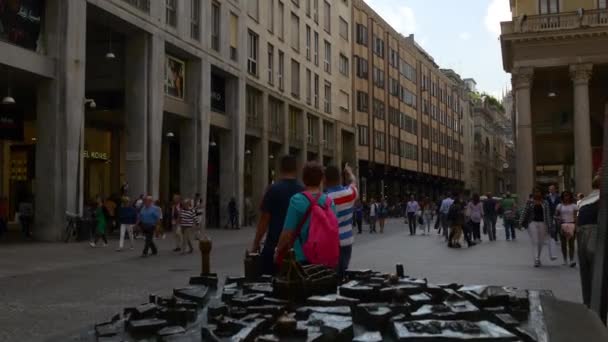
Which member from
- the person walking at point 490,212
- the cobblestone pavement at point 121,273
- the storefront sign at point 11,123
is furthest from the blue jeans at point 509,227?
the storefront sign at point 11,123

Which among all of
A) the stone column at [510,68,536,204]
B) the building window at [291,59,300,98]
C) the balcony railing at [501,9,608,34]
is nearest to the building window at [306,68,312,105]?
the building window at [291,59,300,98]

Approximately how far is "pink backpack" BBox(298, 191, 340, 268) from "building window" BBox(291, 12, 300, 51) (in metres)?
39.7

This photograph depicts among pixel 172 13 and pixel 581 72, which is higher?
pixel 172 13

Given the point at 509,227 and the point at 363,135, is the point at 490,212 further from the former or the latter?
the point at 363,135

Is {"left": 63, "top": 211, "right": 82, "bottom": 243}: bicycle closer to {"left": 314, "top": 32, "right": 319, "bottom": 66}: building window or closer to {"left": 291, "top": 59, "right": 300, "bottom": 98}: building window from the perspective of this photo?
{"left": 291, "top": 59, "right": 300, "bottom": 98}: building window

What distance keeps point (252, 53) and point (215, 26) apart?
16.6 feet

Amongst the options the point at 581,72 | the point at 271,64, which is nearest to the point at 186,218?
the point at 271,64

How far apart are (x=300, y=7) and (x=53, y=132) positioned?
27.4 meters

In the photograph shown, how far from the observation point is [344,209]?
7422 mm

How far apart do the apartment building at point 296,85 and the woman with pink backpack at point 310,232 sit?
32.0 metres

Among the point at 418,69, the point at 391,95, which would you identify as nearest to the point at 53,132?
the point at 391,95

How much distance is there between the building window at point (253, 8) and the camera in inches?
1473

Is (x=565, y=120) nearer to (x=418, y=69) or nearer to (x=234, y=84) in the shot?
(x=234, y=84)

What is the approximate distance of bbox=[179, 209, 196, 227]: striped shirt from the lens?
62.8ft
